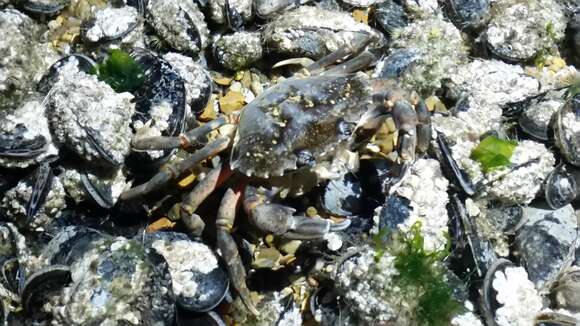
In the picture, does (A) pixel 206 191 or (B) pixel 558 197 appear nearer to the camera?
(A) pixel 206 191

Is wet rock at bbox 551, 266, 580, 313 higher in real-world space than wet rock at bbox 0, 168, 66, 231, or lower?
lower

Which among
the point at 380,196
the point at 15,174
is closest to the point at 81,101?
the point at 15,174

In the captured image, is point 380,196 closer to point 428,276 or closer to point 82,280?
point 428,276

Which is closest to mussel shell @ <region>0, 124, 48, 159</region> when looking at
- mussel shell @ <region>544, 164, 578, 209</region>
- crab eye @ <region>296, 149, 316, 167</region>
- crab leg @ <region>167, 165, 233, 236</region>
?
crab leg @ <region>167, 165, 233, 236</region>

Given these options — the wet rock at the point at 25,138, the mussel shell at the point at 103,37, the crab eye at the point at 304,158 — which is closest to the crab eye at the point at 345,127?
the crab eye at the point at 304,158

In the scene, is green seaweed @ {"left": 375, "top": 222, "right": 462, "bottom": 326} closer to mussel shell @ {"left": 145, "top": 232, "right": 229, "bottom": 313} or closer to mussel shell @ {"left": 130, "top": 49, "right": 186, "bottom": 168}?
mussel shell @ {"left": 145, "top": 232, "right": 229, "bottom": 313}

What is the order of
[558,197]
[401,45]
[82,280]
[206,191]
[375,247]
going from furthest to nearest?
[401,45], [558,197], [206,191], [375,247], [82,280]
